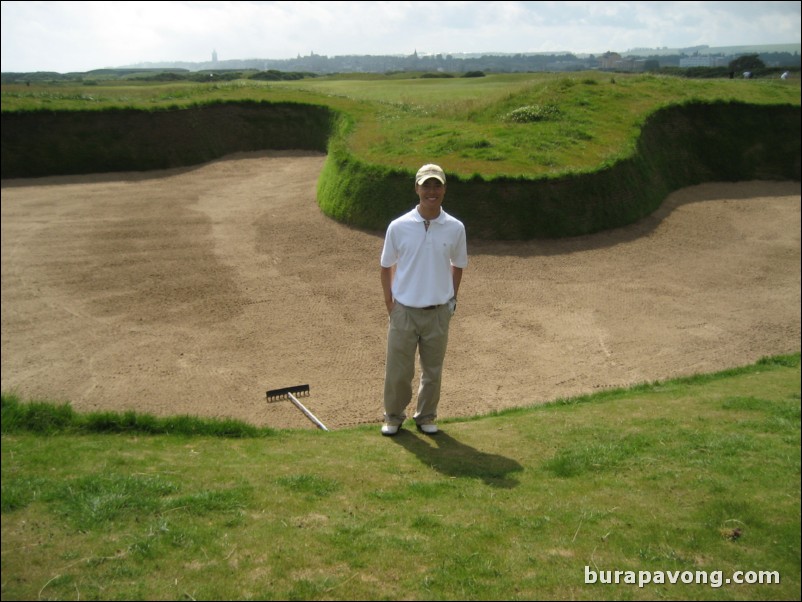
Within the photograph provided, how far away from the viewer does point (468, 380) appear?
35.7 ft

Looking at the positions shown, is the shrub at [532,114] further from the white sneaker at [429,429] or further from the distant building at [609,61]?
the white sneaker at [429,429]

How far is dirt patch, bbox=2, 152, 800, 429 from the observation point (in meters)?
10.0

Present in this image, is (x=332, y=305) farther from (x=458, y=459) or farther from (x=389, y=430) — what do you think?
(x=458, y=459)

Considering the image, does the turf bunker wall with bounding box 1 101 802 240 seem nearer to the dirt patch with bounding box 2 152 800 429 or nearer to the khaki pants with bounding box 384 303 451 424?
the dirt patch with bounding box 2 152 800 429

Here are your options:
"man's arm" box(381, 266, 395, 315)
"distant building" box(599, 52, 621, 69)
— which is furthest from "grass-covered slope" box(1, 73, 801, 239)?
"man's arm" box(381, 266, 395, 315)

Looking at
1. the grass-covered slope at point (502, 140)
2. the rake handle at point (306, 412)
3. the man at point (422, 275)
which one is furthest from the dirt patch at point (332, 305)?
the man at point (422, 275)

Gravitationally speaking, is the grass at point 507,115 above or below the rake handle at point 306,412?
above

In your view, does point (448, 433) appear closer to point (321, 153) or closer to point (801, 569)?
point (801, 569)

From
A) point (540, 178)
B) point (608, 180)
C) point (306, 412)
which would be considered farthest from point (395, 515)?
point (608, 180)

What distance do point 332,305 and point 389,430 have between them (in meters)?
6.46

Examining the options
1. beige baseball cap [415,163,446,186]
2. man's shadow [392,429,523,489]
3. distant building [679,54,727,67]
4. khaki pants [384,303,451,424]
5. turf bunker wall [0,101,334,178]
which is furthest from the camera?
distant building [679,54,727,67]

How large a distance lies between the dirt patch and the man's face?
11.1 ft

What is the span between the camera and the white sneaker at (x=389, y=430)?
24.0ft

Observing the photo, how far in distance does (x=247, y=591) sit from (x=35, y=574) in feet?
3.26
